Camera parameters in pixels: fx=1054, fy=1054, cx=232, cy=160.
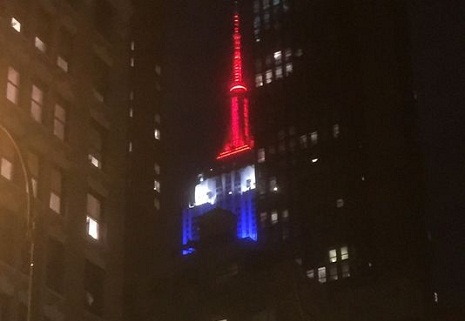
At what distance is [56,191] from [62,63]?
20.1 ft

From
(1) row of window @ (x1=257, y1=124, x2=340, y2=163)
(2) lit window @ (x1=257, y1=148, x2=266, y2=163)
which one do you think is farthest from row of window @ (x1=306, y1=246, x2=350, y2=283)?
(2) lit window @ (x1=257, y1=148, x2=266, y2=163)

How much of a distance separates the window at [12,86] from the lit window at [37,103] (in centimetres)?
97

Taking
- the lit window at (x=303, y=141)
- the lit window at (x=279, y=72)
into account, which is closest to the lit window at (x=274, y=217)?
the lit window at (x=303, y=141)

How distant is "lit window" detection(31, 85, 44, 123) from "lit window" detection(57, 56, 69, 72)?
7.70 ft

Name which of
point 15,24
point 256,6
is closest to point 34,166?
point 15,24

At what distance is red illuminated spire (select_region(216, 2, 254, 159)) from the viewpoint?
16662 centimetres

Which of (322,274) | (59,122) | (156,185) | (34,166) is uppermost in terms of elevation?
(156,185)

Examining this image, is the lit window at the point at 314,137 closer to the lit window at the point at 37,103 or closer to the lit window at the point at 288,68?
the lit window at the point at 288,68

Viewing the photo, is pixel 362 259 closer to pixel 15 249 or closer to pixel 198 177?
pixel 198 177

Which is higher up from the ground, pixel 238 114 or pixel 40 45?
pixel 238 114

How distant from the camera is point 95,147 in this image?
44.3 m

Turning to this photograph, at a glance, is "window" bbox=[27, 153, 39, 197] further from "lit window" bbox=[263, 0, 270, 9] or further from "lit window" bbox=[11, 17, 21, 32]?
"lit window" bbox=[263, 0, 270, 9]

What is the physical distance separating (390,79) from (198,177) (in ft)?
122

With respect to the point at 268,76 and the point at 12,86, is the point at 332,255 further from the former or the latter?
the point at 12,86
